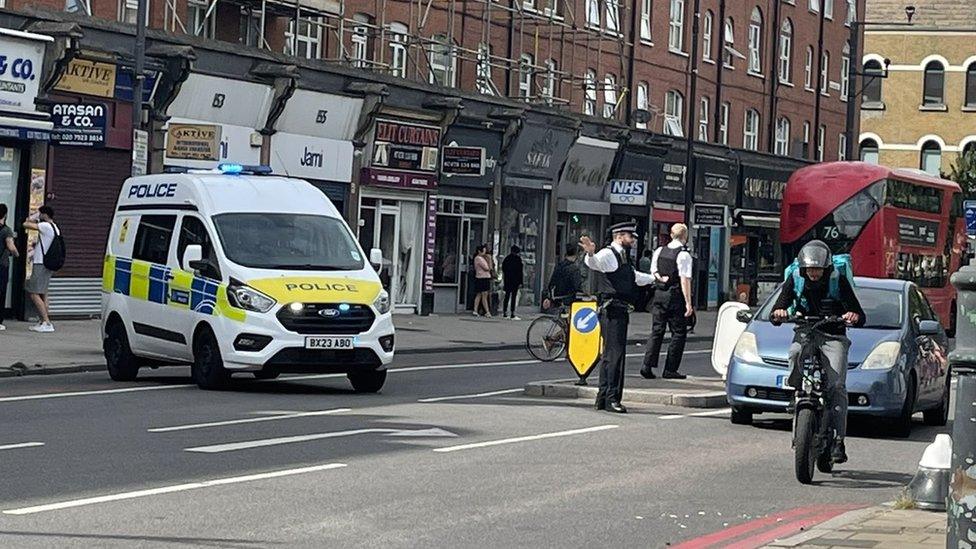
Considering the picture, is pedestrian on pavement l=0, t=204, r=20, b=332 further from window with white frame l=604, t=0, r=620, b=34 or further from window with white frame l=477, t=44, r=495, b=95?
window with white frame l=604, t=0, r=620, b=34

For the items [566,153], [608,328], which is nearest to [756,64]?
[566,153]

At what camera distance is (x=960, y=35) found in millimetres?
86625

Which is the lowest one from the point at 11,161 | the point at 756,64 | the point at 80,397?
the point at 80,397

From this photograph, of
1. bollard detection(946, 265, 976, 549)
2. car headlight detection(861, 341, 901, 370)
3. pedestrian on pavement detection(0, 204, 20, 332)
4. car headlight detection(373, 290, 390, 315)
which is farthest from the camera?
pedestrian on pavement detection(0, 204, 20, 332)

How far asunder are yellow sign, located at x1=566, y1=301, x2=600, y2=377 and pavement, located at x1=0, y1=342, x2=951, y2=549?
1.00 meters

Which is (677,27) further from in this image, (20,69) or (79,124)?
(79,124)

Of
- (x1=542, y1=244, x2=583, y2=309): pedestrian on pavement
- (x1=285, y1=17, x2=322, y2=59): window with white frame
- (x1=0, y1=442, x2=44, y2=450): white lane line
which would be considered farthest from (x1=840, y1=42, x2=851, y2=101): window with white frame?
(x1=0, y1=442, x2=44, y2=450): white lane line

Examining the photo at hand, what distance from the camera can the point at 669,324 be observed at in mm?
23312

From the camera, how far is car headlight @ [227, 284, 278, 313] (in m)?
19.0

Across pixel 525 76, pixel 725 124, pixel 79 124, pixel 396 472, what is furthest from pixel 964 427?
pixel 725 124

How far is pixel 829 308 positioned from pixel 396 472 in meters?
3.24

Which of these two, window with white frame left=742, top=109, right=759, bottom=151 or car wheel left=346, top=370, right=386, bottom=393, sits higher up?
window with white frame left=742, top=109, right=759, bottom=151

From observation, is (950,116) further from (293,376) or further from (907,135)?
(293,376)

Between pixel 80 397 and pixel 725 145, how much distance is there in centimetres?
4203
